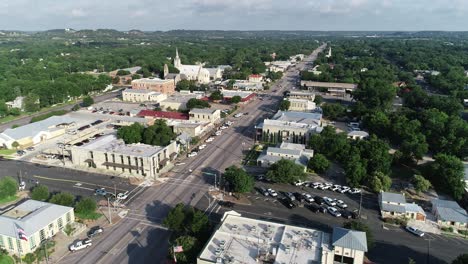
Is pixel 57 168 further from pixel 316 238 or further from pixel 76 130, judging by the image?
pixel 316 238

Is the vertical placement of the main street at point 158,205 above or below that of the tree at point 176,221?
below

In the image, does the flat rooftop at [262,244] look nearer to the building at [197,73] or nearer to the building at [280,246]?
the building at [280,246]

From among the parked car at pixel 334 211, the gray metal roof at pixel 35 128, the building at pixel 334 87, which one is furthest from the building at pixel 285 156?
the building at pixel 334 87

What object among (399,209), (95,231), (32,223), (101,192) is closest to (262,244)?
(95,231)

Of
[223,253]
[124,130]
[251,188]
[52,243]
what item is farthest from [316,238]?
[124,130]

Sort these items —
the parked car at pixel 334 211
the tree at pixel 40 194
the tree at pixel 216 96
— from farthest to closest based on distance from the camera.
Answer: the tree at pixel 216 96, the tree at pixel 40 194, the parked car at pixel 334 211

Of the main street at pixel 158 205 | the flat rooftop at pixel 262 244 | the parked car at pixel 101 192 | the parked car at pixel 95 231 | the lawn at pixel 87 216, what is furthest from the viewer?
the parked car at pixel 101 192

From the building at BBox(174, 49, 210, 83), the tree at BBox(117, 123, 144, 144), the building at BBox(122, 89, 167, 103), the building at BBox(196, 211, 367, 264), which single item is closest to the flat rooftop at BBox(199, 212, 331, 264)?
the building at BBox(196, 211, 367, 264)

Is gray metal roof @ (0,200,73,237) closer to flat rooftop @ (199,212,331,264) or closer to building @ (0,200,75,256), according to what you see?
building @ (0,200,75,256)

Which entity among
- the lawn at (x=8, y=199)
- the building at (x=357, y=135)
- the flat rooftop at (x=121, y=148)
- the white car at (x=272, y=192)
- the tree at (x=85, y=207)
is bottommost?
the white car at (x=272, y=192)
